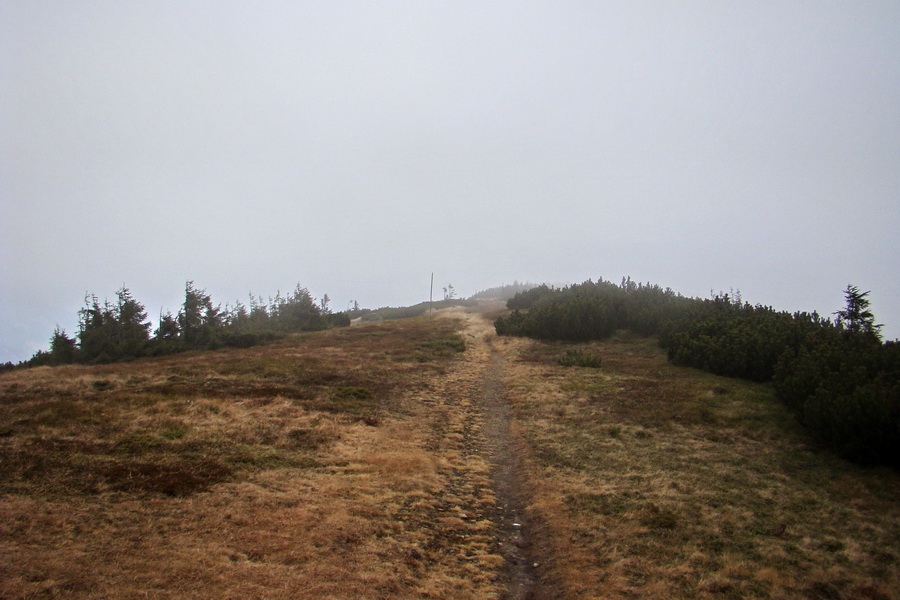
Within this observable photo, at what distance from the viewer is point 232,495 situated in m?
8.75

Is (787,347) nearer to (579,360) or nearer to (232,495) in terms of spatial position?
(579,360)

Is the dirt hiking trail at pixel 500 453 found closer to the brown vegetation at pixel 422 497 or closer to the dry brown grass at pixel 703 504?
the brown vegetation at pixel 422 497

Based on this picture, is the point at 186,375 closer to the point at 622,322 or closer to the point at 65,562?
the point at 65,562

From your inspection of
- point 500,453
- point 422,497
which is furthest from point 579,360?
point 422,497

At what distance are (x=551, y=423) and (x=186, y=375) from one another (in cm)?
1550

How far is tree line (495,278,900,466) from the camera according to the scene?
10.3 m

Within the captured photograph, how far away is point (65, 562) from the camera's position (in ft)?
19.3

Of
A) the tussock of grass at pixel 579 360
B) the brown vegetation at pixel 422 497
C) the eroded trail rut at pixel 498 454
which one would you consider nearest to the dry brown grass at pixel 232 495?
the brown vegetation at pixel 422 497

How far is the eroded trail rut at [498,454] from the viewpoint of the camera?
7.79 meters

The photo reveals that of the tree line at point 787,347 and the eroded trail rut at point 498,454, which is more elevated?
the tree line at point 787,347

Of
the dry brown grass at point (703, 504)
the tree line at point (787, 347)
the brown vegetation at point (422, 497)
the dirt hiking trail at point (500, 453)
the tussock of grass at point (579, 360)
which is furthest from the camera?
the tussock of grass at point (579, 360)

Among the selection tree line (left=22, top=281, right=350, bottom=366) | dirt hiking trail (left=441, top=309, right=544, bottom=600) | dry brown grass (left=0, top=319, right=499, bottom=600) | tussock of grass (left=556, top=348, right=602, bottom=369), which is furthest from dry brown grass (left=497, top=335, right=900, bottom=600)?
tree line (left=22, top=281, right=350, bottom=366)

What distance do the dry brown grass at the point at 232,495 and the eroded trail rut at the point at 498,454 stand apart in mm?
335

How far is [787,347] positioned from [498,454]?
37.5 feet
